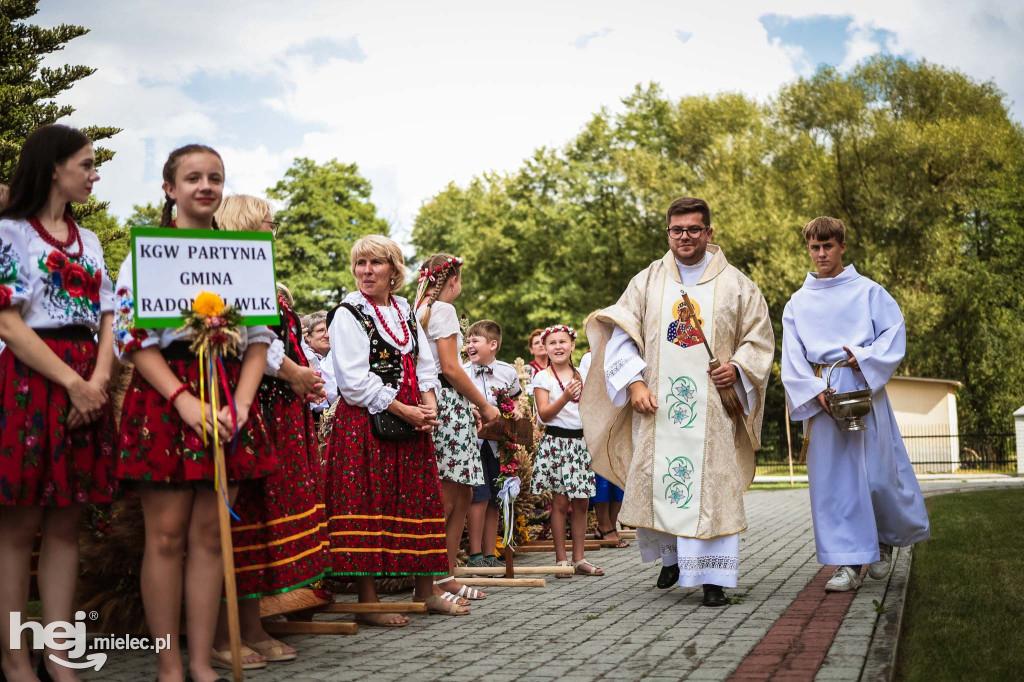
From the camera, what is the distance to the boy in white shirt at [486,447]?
29.3ft

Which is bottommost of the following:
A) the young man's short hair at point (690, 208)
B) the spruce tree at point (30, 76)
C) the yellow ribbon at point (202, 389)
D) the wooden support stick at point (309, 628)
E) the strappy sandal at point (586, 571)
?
the strappy sandal at point (586, 571)

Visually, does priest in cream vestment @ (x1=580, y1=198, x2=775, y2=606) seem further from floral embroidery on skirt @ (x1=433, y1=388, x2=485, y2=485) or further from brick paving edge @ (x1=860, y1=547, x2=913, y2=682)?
brick paving edge @ (x1=860, y1=547, x2=913, y2=682)

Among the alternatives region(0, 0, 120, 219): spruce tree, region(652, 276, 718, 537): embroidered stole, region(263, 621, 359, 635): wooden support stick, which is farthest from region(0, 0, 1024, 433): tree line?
region(263, 621, 359, 635): wooden support stick

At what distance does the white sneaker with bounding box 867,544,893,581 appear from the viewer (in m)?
7.57

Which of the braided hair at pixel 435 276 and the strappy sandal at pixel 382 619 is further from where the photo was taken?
the braided hair at pixel 435 276

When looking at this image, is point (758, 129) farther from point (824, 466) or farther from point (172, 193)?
point (172, 193)

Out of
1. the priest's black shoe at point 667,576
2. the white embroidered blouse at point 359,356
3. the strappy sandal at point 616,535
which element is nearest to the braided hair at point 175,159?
the white embroidered blouse at point 359,356

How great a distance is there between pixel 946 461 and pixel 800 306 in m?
26.7

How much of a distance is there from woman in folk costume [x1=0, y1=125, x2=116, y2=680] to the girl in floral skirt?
4765 mm

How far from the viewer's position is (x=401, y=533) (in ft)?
20.7

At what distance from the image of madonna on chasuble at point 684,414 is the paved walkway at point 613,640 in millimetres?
452

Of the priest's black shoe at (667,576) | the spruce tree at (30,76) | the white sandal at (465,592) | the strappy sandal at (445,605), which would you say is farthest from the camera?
the spruce tree at (30,76)

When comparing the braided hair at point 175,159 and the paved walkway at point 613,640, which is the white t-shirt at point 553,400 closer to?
the paved walkway at point 613,640

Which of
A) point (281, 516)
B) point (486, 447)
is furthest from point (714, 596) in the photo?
point (486, 447)
